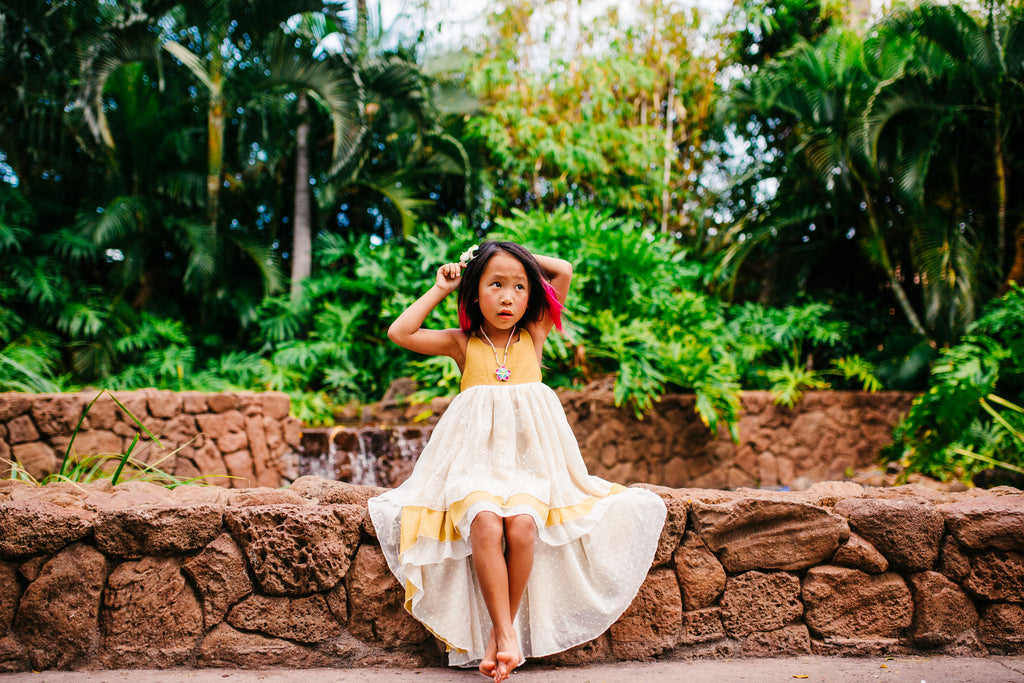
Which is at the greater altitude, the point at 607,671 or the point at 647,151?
the point at 647,151

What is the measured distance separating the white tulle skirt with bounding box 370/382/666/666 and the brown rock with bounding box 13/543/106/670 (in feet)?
3.32

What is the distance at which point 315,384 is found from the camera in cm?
840

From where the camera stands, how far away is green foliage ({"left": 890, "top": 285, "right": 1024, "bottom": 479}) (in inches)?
202

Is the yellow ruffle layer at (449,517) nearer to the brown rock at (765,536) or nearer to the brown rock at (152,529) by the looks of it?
the brown rock at (765,536)

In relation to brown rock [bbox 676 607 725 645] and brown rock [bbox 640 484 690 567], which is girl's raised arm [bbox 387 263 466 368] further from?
brown rock [bbox 676 607 725 645]

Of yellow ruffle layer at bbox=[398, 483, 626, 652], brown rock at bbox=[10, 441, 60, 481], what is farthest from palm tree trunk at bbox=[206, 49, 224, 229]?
yellow ruffle layer at bbox=[398, 483, 626, 652]

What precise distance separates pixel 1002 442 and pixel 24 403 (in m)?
8.30

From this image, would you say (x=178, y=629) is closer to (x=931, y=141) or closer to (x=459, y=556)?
(x=459, y=556)

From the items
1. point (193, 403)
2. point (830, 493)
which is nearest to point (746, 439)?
point (830, 493)

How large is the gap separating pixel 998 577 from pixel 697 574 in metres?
1.11

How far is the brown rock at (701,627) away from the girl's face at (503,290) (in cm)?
128

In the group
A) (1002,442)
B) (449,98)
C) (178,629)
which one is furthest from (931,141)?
(178,629)

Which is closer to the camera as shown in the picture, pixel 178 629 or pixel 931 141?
pixel 178 629

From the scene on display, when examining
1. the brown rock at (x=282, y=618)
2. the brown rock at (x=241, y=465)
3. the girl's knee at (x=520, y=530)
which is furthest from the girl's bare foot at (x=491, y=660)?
the brown rock at (x=241, y=465)
